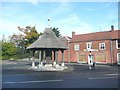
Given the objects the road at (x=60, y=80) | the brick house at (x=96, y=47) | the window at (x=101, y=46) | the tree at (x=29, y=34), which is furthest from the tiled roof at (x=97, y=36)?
the road at (x=60, y=80)

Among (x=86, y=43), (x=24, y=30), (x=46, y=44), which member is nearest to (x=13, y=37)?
(x=24, y=30)

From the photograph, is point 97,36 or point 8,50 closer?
point 97,36

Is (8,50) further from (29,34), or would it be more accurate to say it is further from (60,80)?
(60,80)

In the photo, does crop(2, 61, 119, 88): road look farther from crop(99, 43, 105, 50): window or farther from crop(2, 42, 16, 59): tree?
crop(2, 42, 16, 59): tree

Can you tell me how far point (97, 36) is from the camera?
59.3m

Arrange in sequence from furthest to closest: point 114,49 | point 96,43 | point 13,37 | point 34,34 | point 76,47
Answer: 1. point 13,37
2. point 34,34
3. point 76,47
4. point 96,43
5. point 114,49

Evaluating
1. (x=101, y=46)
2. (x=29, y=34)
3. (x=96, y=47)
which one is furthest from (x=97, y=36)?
(x=29, y=34)

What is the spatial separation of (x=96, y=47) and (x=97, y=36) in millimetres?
3227

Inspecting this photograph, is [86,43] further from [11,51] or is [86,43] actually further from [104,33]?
[11,51]

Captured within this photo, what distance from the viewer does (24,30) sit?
86.8 m

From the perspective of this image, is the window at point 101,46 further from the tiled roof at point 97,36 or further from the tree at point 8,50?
the tree at point 8,50

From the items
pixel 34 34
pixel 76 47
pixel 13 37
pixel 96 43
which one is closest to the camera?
pixel 96 43

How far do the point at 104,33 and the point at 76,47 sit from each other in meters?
8.55

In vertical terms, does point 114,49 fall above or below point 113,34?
below
